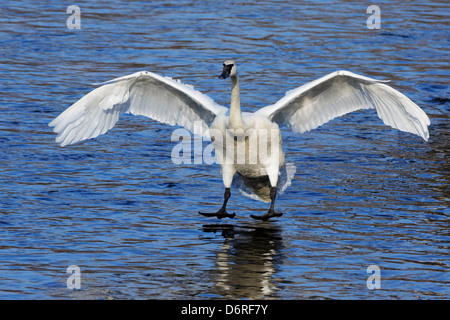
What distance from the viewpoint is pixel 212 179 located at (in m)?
13.0

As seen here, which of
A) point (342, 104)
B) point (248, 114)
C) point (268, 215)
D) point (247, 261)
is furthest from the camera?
point (342, 104)

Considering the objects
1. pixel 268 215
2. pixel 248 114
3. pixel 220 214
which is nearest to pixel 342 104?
pixel 248 114

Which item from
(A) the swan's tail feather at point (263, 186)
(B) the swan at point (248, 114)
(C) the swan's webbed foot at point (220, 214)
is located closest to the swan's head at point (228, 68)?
(B) the swan at point (248, 114)

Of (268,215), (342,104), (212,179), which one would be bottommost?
(268,215)

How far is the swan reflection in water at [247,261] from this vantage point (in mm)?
9141

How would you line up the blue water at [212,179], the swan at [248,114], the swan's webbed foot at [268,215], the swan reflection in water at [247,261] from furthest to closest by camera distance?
1. the swan's webbed foot at [268,215]
2. the swan at [248,114]
3. the blue water at [212,179]
4. the swan reflection in water at [247,261]

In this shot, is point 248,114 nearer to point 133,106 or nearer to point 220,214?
point 220,214

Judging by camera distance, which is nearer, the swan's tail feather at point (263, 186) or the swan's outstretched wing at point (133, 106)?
the swan's outstretched wing at point (133, 106)

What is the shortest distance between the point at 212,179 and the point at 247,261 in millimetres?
3046

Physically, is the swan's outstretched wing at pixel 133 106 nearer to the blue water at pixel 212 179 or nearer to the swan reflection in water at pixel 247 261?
the blue water at pixel 212 179

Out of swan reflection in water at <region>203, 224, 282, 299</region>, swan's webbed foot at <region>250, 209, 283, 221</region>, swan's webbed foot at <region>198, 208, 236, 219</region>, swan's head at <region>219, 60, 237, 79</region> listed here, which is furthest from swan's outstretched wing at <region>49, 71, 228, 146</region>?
swan reflection in water at <region>203, 224, 282, 299</region>

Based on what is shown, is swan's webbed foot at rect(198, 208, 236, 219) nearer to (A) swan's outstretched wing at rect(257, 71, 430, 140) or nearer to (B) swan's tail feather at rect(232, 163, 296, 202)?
(B) swan's tail feather at rect(232, 163, 296, 202)

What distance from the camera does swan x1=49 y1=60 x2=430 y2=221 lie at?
36.0 ft

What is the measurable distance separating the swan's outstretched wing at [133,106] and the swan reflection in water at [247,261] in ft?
5.13
